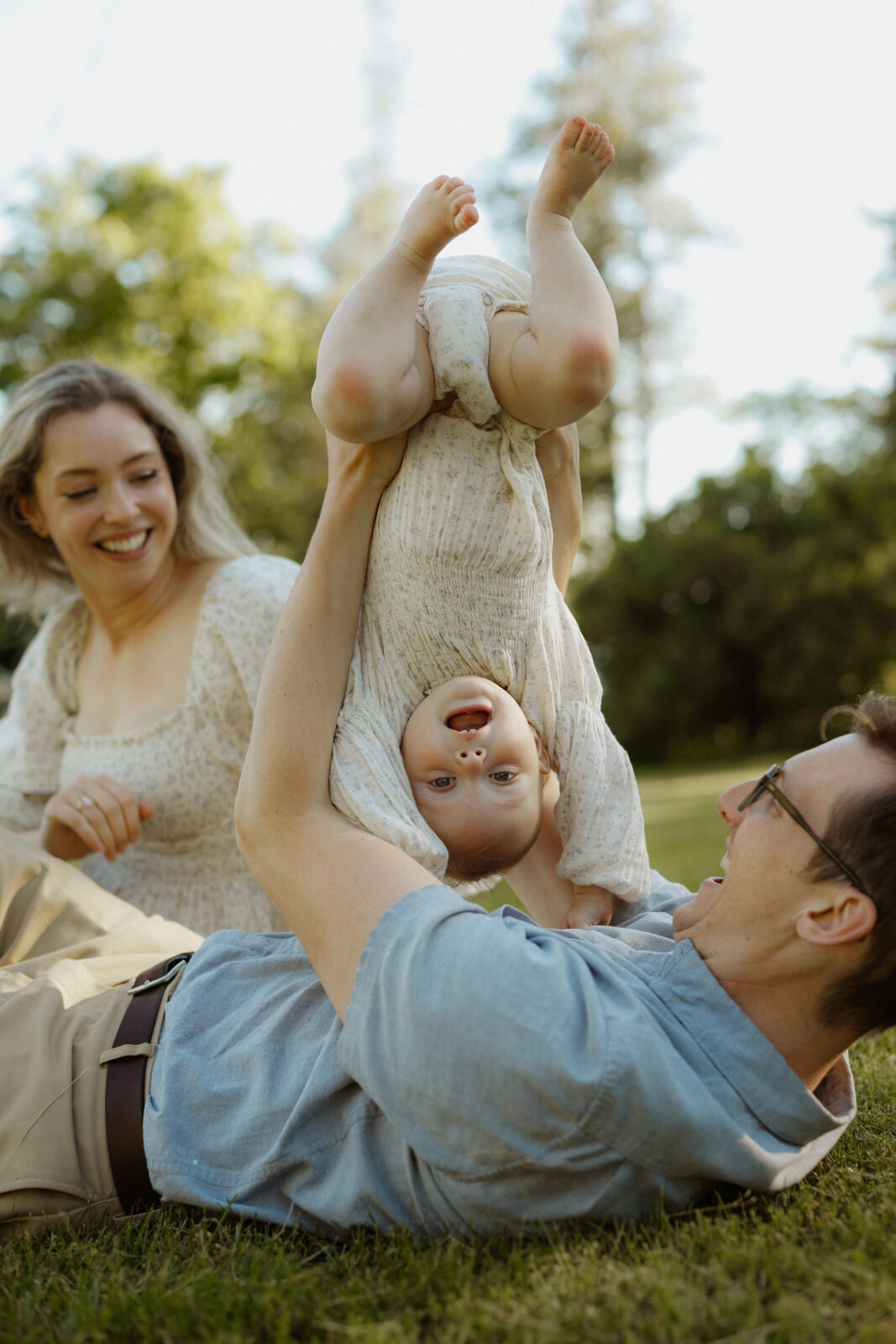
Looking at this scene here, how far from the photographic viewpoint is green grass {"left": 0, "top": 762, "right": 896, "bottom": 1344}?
1500 mm

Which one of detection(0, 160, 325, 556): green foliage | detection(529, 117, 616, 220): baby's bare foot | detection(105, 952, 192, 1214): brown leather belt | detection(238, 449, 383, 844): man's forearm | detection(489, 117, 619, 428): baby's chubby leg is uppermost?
detection(0, 160, 325, 556): green foliage

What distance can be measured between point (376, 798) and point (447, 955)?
1.43 feet

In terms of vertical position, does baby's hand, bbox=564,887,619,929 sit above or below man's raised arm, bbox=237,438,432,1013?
below

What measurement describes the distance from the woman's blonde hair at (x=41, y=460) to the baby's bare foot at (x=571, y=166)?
211cm

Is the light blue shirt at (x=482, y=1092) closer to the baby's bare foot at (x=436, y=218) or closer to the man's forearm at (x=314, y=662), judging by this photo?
the man's forearm at (x=314, y=662)

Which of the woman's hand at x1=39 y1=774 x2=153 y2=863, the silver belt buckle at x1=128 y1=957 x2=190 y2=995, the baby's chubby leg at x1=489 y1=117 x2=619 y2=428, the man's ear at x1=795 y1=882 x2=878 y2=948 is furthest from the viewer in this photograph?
the woman's hand at x1=39 y1=774 x2=153 y2=863

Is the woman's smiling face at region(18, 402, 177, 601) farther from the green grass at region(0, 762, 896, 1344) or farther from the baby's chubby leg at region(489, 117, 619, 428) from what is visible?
the green grass at region(0, 762, 896, 1344)

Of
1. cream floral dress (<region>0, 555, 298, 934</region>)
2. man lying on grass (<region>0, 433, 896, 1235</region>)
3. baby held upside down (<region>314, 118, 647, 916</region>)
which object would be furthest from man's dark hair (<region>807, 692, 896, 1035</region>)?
cream floral dress (<region>0, 555, 298, 934</region>)

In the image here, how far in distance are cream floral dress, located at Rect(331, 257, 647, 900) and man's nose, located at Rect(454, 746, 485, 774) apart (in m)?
0.11

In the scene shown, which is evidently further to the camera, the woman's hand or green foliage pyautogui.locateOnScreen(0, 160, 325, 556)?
green foliage pyautogui.locateOnScreen(0, 160, 325, 556)

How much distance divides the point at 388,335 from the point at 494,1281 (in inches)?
59.4

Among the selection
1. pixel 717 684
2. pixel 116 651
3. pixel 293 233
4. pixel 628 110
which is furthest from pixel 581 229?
pixel 116 651

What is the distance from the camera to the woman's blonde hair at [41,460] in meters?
3.79

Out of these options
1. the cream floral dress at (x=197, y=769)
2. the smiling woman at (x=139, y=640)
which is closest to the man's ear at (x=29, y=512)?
the smiling woman at (x=139, y=640)
